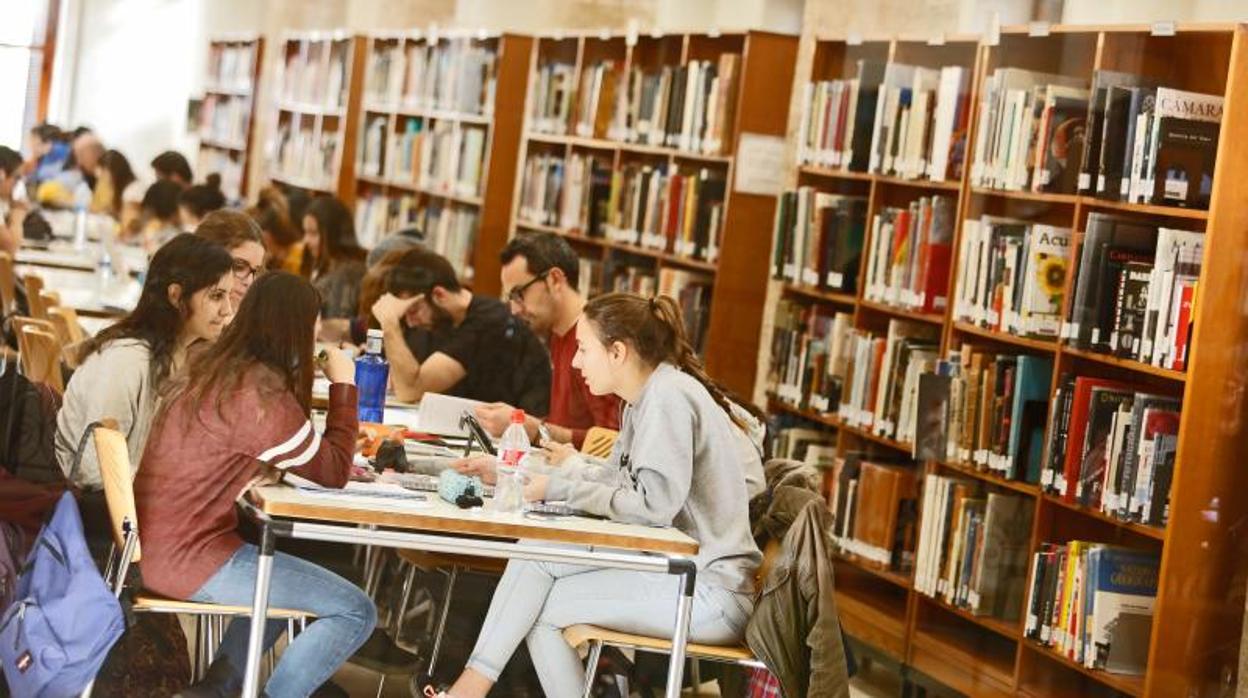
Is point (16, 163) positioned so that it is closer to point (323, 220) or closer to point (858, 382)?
point (858, 382)

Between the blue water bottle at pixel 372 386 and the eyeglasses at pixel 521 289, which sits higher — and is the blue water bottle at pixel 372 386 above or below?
below

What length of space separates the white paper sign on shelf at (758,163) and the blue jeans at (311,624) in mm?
3275

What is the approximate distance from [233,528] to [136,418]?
54 cm

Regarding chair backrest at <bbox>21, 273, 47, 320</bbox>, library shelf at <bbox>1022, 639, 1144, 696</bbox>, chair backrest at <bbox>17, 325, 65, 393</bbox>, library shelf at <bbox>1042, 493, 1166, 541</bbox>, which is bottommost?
library shelf at <bbox>1022, 639, 1144, 696</bbox>

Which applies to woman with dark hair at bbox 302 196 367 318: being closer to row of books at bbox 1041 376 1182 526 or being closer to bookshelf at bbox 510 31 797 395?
bookshelf at bbox 510 31 797 395

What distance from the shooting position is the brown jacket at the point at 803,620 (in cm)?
418

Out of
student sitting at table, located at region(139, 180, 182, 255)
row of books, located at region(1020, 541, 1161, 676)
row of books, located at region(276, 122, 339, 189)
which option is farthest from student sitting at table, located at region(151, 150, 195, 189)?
row of books, located at region(276, 122, 339, 189)

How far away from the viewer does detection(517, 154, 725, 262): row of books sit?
7457mm

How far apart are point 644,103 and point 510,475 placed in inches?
163

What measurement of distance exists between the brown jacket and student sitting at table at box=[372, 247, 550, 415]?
1939 millimetres

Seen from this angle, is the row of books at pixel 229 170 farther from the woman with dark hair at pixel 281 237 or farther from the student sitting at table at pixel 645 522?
the student sitting at table at pixel 645 522

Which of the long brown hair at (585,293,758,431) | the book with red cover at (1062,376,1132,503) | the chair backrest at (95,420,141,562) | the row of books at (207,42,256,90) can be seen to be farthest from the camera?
the row of books at (207,42,256,90)

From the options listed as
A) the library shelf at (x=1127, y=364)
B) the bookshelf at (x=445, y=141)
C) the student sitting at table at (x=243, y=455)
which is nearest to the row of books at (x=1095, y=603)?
the library shelf at (x=1127, y=364)

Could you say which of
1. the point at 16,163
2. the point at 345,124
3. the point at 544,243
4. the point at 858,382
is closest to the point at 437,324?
the point at 544,243
